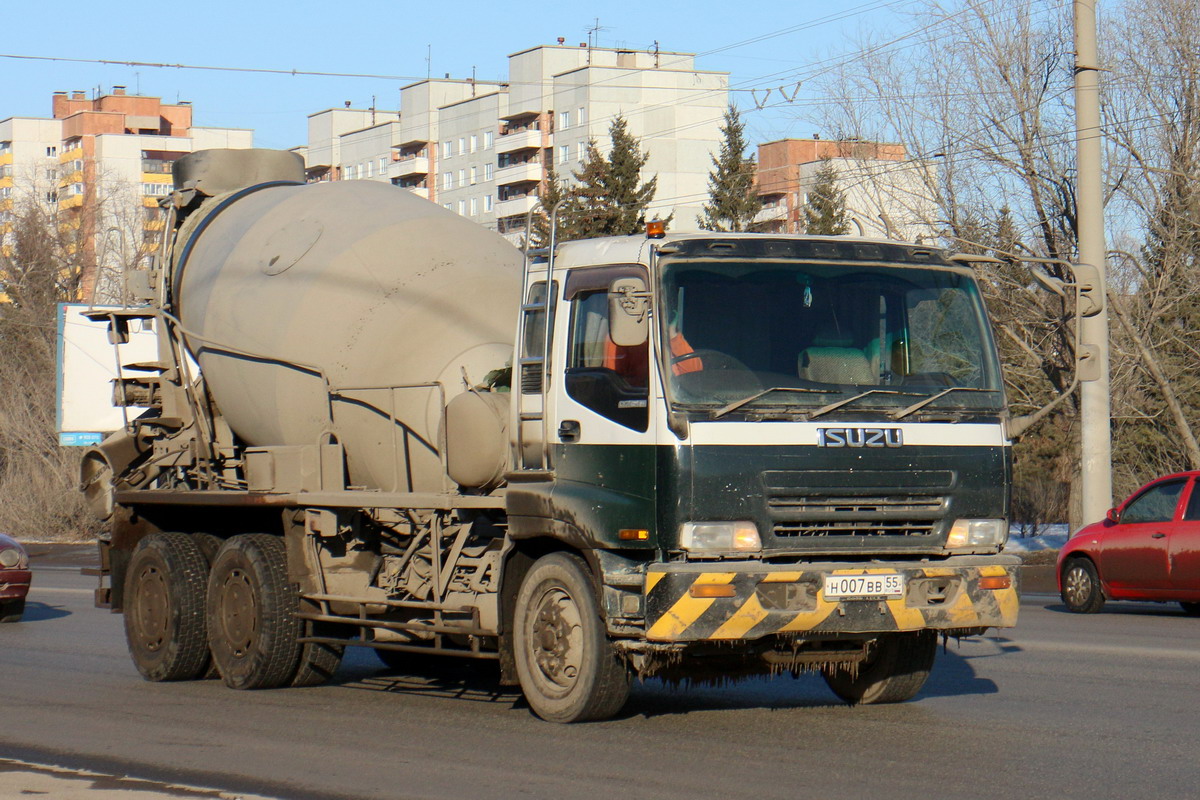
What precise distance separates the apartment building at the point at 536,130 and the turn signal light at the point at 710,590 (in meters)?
67.7

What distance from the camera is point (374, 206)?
1168cm

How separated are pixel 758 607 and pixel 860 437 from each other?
101 cm

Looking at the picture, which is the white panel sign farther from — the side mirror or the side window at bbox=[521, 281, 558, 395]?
the side mirror

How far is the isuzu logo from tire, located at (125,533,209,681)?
5506mm

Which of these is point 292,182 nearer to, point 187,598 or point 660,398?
point 187,598

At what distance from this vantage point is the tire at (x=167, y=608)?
39.0 feet

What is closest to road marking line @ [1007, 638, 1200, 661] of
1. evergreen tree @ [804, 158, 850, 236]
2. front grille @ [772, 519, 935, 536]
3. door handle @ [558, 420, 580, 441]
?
front grille @ [772, 519, 935, 536]

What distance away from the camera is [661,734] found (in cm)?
876

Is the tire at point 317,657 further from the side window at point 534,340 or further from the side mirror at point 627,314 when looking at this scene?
the side mirror at point 627,314

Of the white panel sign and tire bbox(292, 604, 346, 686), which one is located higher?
the white panel sign

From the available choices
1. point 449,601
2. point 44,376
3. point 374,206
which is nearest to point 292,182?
point 374,206

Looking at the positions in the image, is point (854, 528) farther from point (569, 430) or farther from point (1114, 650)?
point (1114, 650)

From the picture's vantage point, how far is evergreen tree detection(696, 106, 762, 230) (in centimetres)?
5525

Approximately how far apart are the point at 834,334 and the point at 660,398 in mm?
1066
